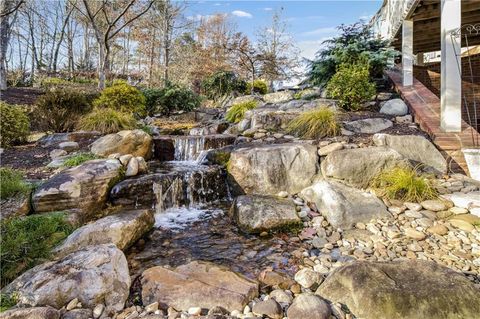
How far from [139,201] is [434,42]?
8.99m

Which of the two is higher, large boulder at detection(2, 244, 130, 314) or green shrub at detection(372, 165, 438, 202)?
green shrub at detection(372, 165, 438, 202)

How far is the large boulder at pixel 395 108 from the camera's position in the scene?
217 inches

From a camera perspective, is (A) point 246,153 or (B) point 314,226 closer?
(B) point 314,226

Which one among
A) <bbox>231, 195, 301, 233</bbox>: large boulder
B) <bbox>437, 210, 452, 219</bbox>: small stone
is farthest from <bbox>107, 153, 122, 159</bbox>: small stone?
<bbox>437, 210, 452, 219</bbox>: small stone

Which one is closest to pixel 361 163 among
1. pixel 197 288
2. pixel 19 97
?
pixel 197 288

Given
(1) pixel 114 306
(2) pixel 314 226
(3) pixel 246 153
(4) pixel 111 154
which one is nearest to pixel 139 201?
(4) pixel 111 154

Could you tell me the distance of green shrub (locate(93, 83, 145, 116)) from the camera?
6.71 meters

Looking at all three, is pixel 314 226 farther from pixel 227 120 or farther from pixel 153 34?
pixel 153 34

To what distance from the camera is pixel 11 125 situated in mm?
5211

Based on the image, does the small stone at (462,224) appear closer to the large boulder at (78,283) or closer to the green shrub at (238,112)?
the large boulder at (78,283)

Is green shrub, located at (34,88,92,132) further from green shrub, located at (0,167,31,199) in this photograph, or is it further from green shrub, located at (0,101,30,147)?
green shrub, located at (0,167,31,199)

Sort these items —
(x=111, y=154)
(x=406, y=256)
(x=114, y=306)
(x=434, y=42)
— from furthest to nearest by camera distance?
1. (x=434, y=42)
2. (x=111, y=154)
3. (x=406, y=256)
4. (x=114, y=306)

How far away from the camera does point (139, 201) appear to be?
387cm

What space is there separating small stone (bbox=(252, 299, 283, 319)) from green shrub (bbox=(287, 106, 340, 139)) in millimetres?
3302
